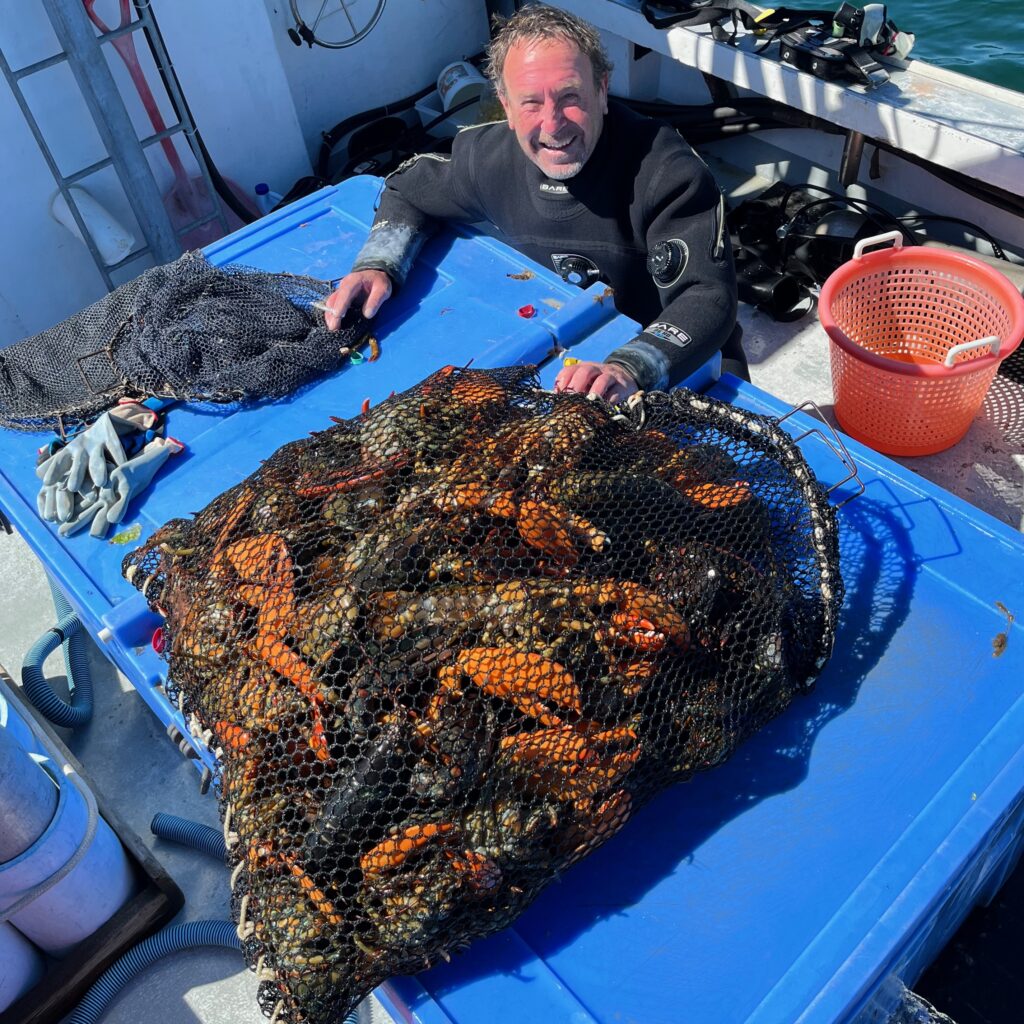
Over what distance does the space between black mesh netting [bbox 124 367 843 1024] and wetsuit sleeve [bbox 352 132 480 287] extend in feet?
3.40

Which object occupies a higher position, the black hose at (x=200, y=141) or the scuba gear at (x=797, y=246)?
the black hose at (x=200, y=141)

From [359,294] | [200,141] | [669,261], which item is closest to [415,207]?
[359,294]

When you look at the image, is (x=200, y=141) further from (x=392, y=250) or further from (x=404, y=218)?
(x=392, y=250)

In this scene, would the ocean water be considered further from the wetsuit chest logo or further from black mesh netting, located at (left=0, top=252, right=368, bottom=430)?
black mesh netting, located at (left=0, top=252, right=368, bottom=430)

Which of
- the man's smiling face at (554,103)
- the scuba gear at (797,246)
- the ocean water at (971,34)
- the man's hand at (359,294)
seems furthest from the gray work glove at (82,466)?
the ocean water at (971,34)

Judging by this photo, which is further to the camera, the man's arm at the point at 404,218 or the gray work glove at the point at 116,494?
the man's arm at the point at 404,218

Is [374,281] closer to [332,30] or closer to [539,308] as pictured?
[539,308]

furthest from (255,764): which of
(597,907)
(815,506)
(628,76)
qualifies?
(628,76)

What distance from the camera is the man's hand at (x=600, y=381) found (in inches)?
83.4

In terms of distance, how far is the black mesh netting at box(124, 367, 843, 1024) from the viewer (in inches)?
55.1

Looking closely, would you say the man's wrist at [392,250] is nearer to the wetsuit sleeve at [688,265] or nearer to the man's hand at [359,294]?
the man's hand at [359,294]

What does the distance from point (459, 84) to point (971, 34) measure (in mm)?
4186

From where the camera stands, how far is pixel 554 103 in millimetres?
2479

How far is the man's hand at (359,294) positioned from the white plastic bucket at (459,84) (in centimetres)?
290
